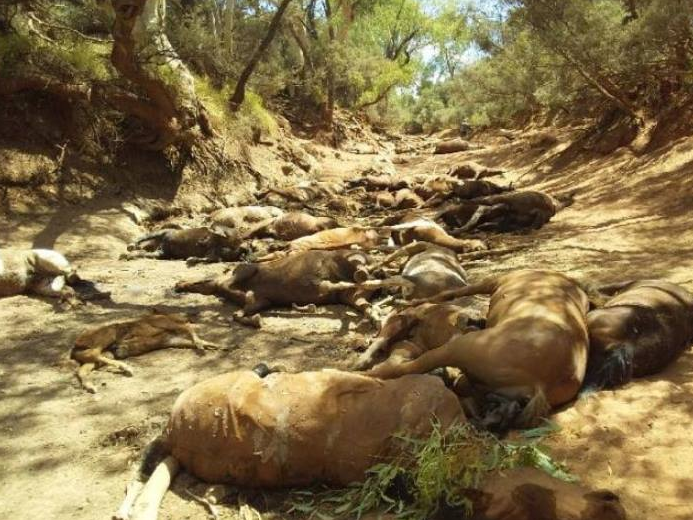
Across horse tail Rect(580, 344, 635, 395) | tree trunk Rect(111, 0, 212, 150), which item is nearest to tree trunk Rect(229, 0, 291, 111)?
tree trunk Rect(111, 0, 212, 150)

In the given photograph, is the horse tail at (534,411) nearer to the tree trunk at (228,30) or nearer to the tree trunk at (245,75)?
the tree trunk at (245,75)

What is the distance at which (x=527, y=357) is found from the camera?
11.9 ft

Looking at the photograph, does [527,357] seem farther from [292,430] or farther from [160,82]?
[160,82]

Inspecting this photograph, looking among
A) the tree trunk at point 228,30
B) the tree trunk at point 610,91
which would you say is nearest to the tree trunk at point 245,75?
the tree trunk at point 228,30

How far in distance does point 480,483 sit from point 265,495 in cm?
122

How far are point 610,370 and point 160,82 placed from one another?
946 cm

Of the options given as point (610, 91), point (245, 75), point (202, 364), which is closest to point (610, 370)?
point (202, 364)

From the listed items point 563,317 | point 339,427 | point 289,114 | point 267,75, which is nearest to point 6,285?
point 339,427

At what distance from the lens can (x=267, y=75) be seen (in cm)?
2003

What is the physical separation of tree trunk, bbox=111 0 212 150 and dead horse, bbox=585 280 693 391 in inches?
302

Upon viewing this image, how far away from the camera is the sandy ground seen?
3.33 metres

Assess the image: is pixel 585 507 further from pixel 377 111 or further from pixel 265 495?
pixel 377 111

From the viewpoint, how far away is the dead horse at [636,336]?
403 centimetres

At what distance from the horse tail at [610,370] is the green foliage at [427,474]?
949 millimetres
